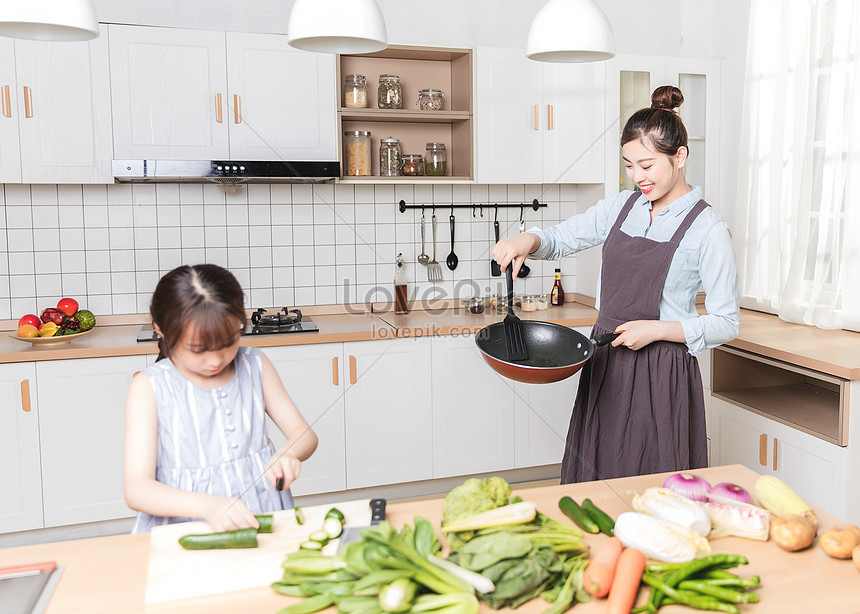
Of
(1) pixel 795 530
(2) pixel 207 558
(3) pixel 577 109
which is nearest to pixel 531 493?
(1) pixel 795 530

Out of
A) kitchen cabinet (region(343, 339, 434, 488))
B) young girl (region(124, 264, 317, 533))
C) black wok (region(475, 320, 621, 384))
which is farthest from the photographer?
kitchen cabinet (region(343, 339, 434, 488))

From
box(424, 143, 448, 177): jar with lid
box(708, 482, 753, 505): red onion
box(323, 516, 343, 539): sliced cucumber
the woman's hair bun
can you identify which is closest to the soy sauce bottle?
box(424, 143, 448, 177): jar with lid

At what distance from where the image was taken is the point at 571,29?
164 cm

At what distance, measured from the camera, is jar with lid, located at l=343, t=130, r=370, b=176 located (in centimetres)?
320

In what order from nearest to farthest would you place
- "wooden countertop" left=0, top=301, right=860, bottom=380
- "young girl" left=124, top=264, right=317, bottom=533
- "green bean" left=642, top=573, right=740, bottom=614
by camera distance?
"green bean" left=642, top=573, right=740, bottom=614 < "young girl" left=124, top=264, right=317, bottom=533 < "wooden countertop" left=0, top=301, right=860, bottom=380

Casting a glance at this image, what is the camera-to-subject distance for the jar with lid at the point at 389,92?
325 centimetres

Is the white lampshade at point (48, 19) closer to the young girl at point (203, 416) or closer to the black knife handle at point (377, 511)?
the young girl at point (203, 416)

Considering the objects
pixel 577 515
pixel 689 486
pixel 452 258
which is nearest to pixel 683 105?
pixel 452 258

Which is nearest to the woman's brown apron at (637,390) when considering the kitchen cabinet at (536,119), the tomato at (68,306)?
the kitchen cabinet at (536,119)

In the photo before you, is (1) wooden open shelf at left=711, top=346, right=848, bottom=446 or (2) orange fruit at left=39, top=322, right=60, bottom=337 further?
(2) orange fruit at left=39, top=322, right=60, bottom=337

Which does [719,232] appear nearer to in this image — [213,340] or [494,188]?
[213,340]

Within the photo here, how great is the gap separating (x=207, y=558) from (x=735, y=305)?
1398 mm

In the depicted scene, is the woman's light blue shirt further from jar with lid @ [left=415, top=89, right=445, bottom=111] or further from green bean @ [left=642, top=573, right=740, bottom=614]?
jar with lid @ [left=415, top=89, right=445, bottom=111]

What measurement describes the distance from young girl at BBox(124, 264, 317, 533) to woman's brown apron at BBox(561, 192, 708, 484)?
0.84 m
